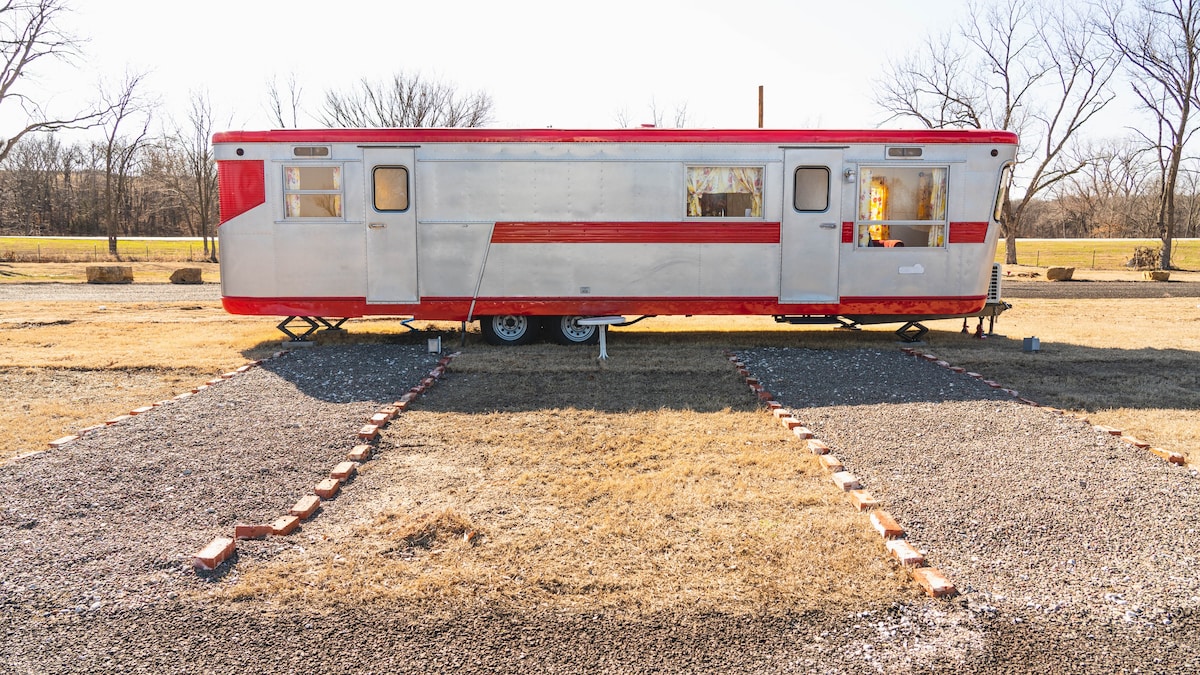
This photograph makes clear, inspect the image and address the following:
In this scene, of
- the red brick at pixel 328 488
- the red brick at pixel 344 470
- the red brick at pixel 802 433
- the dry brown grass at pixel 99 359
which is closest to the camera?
the red brick at pixel 328 488

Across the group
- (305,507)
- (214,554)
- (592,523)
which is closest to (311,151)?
(305,507)

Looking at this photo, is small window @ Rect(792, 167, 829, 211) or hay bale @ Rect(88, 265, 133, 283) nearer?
small window @ Rect(792, 167, 829, 211)

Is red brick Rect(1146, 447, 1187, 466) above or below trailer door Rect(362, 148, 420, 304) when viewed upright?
below

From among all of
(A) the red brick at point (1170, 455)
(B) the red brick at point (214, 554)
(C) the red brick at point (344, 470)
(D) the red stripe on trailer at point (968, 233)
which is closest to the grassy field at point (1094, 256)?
(D) the red stripe on trailer at point (968, 233)

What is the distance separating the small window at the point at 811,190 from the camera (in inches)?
389

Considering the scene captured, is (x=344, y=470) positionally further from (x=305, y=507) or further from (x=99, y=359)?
(x=99, y=359)

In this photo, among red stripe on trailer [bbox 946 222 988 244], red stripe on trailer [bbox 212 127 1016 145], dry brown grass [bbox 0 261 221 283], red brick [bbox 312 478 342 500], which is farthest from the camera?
dry brown grass [bbox 0 261 221 283]

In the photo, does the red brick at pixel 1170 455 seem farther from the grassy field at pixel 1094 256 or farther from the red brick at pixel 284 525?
the grassy field at pixel 1094 256

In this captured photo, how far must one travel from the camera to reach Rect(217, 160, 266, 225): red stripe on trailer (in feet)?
32.0

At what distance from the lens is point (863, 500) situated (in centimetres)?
472

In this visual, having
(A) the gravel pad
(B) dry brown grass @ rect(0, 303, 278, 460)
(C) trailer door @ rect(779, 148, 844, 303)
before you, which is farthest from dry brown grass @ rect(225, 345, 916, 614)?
(C) trailer door @ rect(779, 148, 844, 303)

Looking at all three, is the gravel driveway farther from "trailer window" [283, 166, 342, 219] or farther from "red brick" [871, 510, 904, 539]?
"trailer window" [283, 166, 342, 219]

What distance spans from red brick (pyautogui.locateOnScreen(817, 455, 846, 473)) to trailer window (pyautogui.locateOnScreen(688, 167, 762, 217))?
4836 mm

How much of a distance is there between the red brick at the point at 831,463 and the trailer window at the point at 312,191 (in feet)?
21.7
